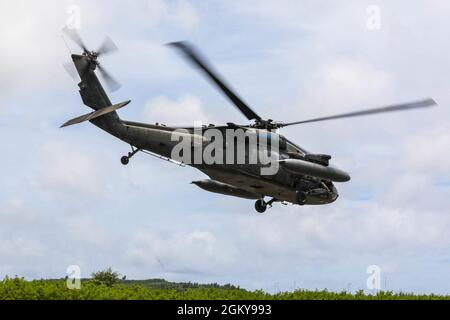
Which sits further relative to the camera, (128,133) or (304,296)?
(128,133)

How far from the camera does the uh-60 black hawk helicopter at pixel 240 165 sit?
2605 cm

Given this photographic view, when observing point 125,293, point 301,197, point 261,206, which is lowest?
point 125,293

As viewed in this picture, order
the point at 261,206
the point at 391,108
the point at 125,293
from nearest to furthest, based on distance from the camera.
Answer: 1. the point at 125,293
2. the point at 391,108
3. the point at 261,206

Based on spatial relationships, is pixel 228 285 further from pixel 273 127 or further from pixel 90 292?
pixel 273 127

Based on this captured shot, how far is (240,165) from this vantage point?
27516 millimetres

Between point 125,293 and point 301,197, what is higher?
point 301,197

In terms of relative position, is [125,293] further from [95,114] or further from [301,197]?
[301,197]

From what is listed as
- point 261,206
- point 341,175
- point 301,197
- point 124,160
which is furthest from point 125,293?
point 261,206

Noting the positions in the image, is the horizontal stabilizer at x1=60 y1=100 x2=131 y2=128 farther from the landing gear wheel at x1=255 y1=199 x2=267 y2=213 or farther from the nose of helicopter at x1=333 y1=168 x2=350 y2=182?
the nose of helicopter at x1=333 y1=168 x2=350 y2=182

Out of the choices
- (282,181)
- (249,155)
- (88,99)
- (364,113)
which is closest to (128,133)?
(88,99)

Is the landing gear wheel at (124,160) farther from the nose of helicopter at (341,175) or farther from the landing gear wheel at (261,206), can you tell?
the nose of helicopter at (341,175)

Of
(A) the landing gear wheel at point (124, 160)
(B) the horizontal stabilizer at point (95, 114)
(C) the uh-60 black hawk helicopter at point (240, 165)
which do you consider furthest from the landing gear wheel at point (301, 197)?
(B) the horizontal stabilizer at point (95, 114)
